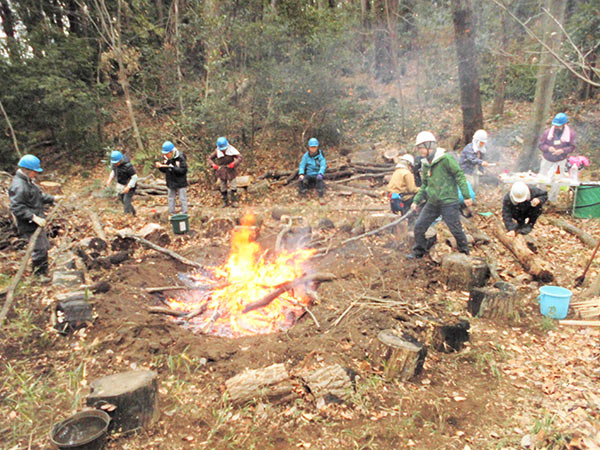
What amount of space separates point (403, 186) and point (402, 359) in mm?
4276

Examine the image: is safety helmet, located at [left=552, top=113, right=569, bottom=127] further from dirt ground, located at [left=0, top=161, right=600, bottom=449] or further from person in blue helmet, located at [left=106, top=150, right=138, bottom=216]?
person in blue helmet, located at [left=106, top=150, right=138, bottom=216]

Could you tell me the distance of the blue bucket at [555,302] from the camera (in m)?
4.82

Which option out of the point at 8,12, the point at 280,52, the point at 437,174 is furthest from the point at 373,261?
the point at 8,12

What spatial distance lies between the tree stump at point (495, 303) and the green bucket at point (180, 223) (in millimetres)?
5807

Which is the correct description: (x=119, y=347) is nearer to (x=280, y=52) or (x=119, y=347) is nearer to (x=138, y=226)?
(x=138, y=226)

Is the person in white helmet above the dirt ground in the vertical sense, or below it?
above

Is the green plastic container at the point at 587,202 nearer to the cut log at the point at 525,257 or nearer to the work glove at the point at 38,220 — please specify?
the cut log at the point at 525,257

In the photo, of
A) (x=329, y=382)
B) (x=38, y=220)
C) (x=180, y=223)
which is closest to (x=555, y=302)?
(x=329, y=382)

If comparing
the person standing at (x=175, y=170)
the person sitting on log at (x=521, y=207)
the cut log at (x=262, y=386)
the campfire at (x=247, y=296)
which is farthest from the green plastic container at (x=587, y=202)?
the person standing at (x=175, y=170)

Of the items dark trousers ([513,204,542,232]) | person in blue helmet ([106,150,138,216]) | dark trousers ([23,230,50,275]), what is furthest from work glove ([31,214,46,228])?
dark trousers ([513,204,542,232])

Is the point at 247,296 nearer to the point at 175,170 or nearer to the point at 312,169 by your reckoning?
the point at 175,170

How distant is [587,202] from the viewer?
7.98 meters

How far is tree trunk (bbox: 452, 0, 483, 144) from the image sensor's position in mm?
11320

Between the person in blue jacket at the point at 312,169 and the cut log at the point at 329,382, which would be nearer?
the cut log at the point at 329,382
